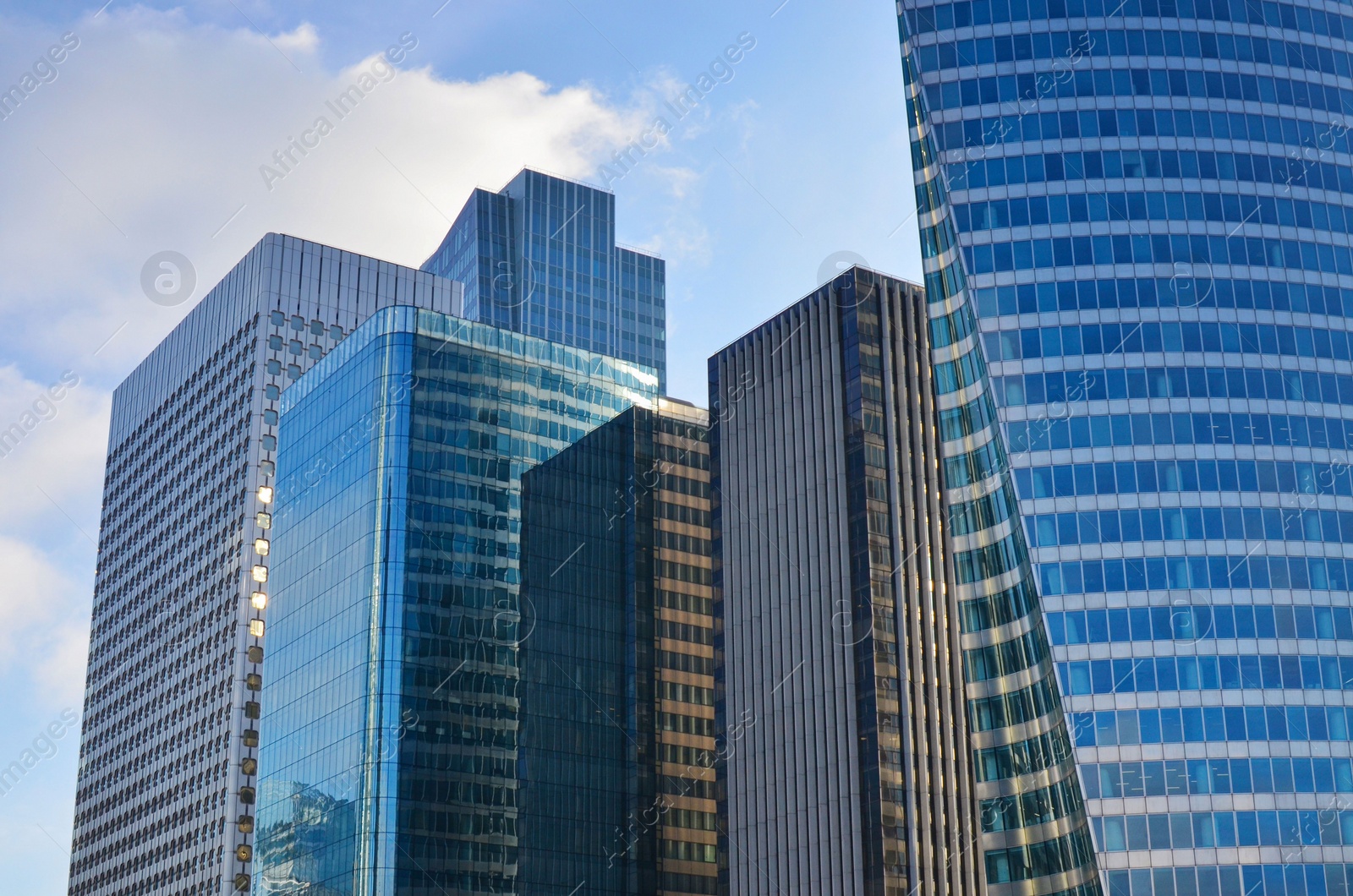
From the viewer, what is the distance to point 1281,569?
99000 mm

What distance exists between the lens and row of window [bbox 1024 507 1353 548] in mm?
99750

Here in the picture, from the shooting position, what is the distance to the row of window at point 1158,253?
4163 inches

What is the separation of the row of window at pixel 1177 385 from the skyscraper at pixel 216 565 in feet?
317

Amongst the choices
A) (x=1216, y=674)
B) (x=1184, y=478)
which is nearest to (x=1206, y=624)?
(x=1216, y=674)

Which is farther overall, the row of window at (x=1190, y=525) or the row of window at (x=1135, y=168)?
the row of window at (x=1135, y=168)

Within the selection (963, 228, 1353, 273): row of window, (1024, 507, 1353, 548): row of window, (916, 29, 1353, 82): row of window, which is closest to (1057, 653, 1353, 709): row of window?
(1024, 507, 1353, 548): row of window

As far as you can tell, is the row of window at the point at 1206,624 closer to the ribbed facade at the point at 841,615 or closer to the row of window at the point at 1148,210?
the ribbed facade at the point at 841,615

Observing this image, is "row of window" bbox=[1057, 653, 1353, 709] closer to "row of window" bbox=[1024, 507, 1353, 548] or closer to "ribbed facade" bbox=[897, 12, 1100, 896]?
"ribbed facade" bbox=[897, 12, 1100, 896]

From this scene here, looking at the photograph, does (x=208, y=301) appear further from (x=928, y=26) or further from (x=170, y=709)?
(x=928, y=26)

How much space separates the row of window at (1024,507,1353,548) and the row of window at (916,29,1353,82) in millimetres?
31874

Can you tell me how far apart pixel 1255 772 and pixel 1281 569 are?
12.7 m

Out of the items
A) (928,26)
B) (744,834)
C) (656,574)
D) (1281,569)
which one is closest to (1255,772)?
(1281,569)

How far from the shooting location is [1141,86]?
359 feet

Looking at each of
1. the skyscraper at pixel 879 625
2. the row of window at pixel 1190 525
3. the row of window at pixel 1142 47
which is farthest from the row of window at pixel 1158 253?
the row of window at pixel 1190 525
